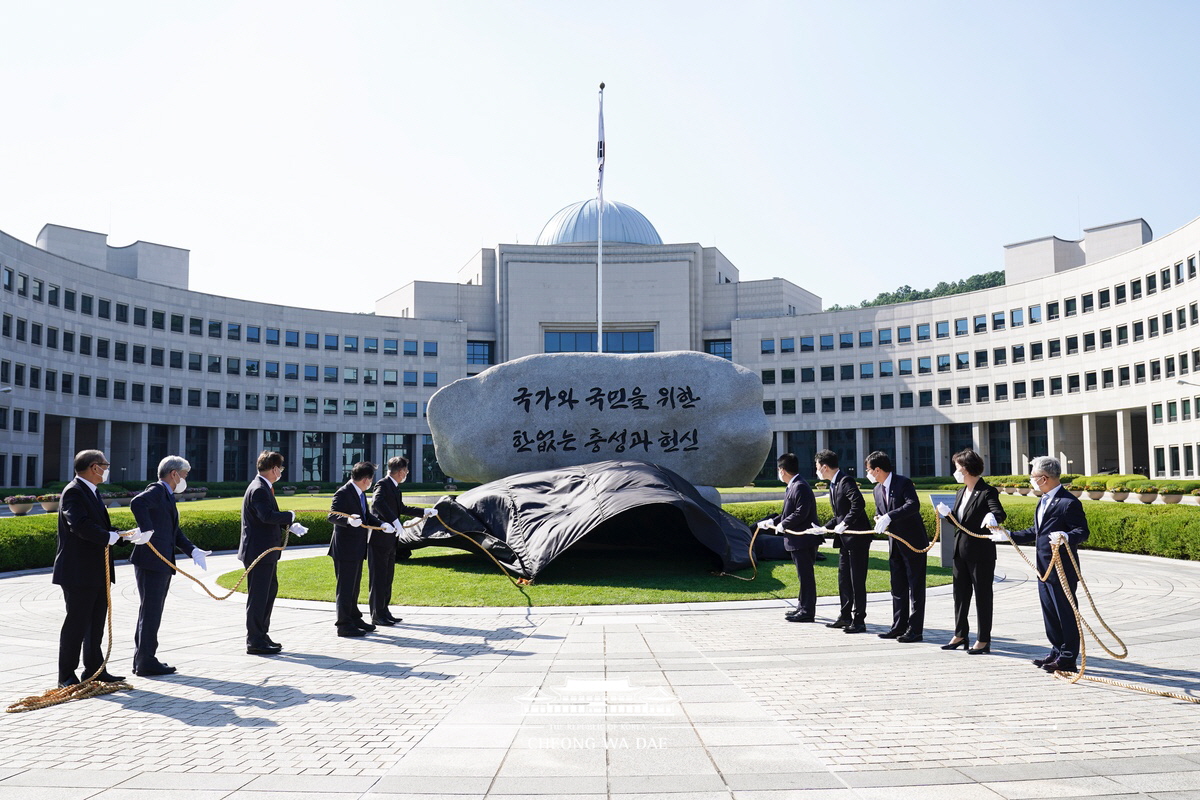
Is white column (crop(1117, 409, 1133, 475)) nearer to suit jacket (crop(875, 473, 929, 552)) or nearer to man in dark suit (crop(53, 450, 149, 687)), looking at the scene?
suit jacket (crop(875, 473, 929, 552))

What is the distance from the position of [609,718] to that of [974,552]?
501 cm

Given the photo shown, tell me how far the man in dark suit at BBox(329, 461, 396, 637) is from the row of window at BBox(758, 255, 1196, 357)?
53416mm

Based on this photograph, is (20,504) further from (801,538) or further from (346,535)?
(801,538)

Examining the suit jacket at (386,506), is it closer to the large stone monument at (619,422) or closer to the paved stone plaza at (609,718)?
the paved stone plaza at (609,718)

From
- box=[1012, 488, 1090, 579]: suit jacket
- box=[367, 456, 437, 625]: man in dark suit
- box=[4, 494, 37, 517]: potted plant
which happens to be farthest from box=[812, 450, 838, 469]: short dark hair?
box=[4, 494, 37, 517]: potted plant

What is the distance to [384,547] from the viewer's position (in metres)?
11.4

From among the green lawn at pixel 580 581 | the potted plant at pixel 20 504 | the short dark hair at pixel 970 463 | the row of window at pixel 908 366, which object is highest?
the row of window at pixel 908 366

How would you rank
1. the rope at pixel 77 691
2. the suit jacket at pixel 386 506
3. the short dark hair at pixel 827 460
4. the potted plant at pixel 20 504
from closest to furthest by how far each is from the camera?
1. the rope at pixel 77 691
2. the suit jacket at pixel 386 506
3. the short dark hair at pixel 827 460
4. the potted plant at pixel 20 504

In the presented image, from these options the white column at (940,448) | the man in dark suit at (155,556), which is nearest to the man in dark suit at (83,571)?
the man in dark suit at (155,556)

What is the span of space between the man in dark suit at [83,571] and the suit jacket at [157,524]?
1.66 feet

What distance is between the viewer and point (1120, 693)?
7289mm

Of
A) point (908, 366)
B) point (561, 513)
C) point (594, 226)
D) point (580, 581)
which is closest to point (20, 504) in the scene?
point (561, 513)

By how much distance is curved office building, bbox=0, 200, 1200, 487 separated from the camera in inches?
2042

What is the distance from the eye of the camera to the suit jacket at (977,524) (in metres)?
9.14
